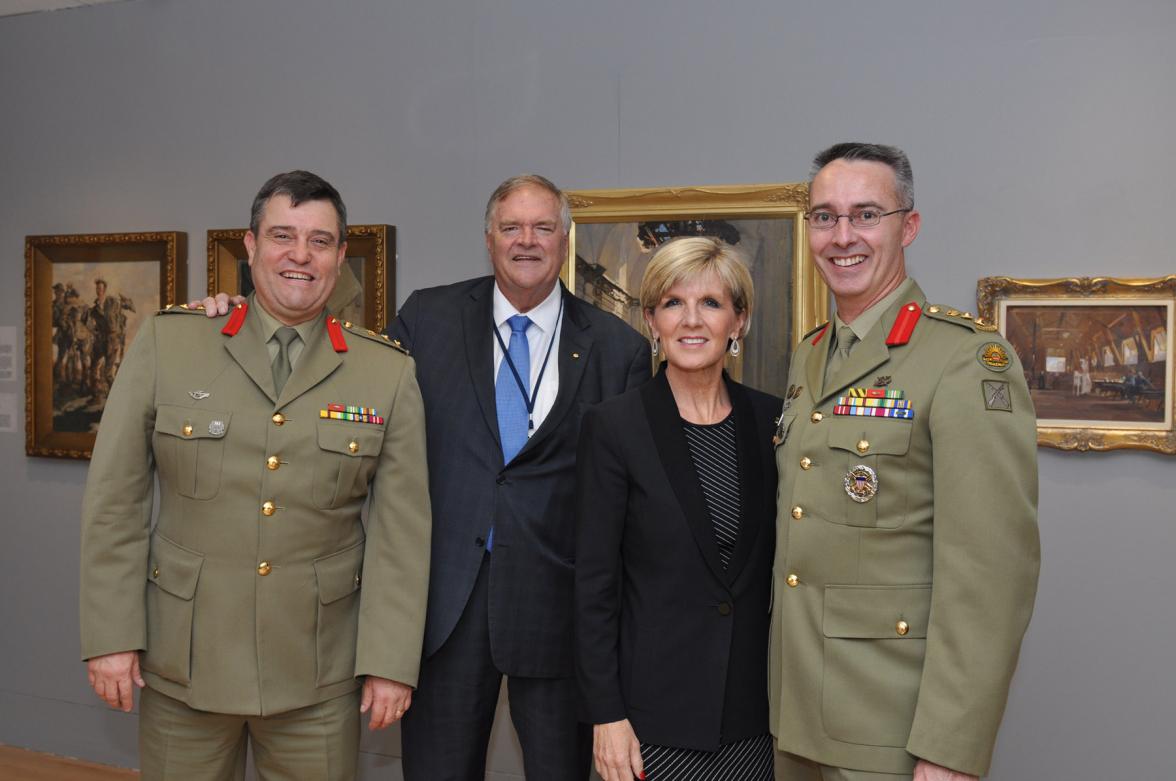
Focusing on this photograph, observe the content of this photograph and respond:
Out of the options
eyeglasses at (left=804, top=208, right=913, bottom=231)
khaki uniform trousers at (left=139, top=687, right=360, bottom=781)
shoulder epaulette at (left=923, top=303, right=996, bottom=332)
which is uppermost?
eyeglasses at (left=804, top=208, right=913, bottom=231)

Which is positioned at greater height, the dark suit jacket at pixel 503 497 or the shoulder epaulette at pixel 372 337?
the shoulder epaulette at pixel 372 337

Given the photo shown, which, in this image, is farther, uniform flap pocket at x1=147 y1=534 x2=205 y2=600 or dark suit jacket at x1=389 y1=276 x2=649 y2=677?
dark suit jacket at x1=389 y1=276 x2=649 y2=677

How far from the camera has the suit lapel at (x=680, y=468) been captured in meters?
2.03

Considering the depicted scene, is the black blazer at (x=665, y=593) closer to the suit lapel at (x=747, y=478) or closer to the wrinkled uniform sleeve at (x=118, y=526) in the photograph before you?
the suit lapel at (x=747, y=478)

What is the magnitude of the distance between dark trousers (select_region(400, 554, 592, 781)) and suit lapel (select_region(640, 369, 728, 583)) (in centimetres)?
64

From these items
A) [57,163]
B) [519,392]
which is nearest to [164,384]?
[519,392]

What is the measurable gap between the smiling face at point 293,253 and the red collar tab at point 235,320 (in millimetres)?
71

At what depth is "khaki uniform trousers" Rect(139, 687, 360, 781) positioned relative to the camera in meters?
2.27

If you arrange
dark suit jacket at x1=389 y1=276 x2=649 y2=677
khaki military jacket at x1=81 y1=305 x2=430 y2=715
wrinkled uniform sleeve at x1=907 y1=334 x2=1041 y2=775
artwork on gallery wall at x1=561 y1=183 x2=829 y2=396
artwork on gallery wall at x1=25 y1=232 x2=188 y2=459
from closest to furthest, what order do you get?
wrinkled uniform sleeve at x1=907 y1=334 x2=1041 y2=775
khaki military jacket at x1=81 y1=305 x2=430 y2=715
dark suit jacket at x1=389 y1=276 x2=649 y2=677
artwork on gallery wall at x1=561 y1=183 x2=829 y2=396
artwork on gallery wall at x1=25 y1=232 x2=188 y2=459

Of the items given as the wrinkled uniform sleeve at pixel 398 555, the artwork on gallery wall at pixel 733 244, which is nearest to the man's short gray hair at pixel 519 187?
the wrinkled uniform sleeve at pixel 398 555

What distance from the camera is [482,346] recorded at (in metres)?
2.65

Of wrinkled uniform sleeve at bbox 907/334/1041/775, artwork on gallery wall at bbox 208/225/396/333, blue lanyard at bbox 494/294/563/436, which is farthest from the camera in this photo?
artwork on gallery wall at bbox 208/225/396/333

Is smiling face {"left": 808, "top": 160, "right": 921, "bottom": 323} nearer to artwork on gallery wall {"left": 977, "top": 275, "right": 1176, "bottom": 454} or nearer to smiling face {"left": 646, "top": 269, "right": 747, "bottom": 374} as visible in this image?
smiling face {"left": 646, "top": 269, "right": 747, "bottom": 374}

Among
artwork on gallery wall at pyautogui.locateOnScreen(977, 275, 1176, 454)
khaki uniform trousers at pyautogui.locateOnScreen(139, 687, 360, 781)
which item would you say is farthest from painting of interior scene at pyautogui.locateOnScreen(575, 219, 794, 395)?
khaki uniform trousers at pyautogui.locateOnScreen(139, 687, 360, 781)
